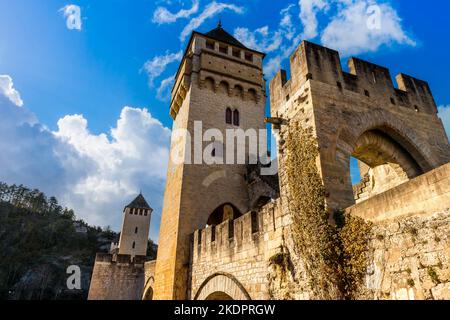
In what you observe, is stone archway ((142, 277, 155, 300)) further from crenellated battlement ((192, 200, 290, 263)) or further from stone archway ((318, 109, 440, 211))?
stone archway ((318, 109, 440, 211))

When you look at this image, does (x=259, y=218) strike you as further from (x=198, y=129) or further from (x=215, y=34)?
(x=215, y=34)

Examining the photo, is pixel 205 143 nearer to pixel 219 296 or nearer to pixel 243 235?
pixel 243 235

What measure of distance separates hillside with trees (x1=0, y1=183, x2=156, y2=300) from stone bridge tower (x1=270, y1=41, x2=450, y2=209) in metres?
37.1

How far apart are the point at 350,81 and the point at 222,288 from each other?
548 centimetres

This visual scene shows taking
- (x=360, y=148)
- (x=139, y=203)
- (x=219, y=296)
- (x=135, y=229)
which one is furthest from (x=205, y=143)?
(x=139, y=203)

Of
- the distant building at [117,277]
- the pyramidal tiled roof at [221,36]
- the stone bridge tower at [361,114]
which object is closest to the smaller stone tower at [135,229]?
the distant building at [117,277]

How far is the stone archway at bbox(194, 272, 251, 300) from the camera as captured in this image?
6083 mm

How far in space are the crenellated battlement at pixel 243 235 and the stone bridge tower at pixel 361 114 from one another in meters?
1.11

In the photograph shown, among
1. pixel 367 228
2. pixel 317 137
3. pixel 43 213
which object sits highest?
pixel 43 213

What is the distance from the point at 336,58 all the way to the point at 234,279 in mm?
5312

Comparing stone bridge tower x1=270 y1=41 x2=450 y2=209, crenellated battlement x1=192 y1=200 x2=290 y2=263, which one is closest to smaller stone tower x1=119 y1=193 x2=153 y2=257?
crenellated battlement x1=192 y1=200 x2=290 y2=263

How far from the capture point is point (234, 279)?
21.1 feet

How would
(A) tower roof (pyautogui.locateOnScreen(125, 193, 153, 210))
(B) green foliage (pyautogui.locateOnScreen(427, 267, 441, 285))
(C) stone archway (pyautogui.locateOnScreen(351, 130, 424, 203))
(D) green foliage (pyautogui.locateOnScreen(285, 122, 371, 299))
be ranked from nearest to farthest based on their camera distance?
(B) green foliage (pyautogui.locateOnScreen(427, 267, 441, 285)), (D) green foliage (pyautogui.locateOnScreen(285, 122, 371, 299)), (C) stone archway (pyautogui.locateOnScreen(351, 130, 424, 203)), (A) tower roof (pyautogui.locateOnScreen(125, 193, 153, 210))
